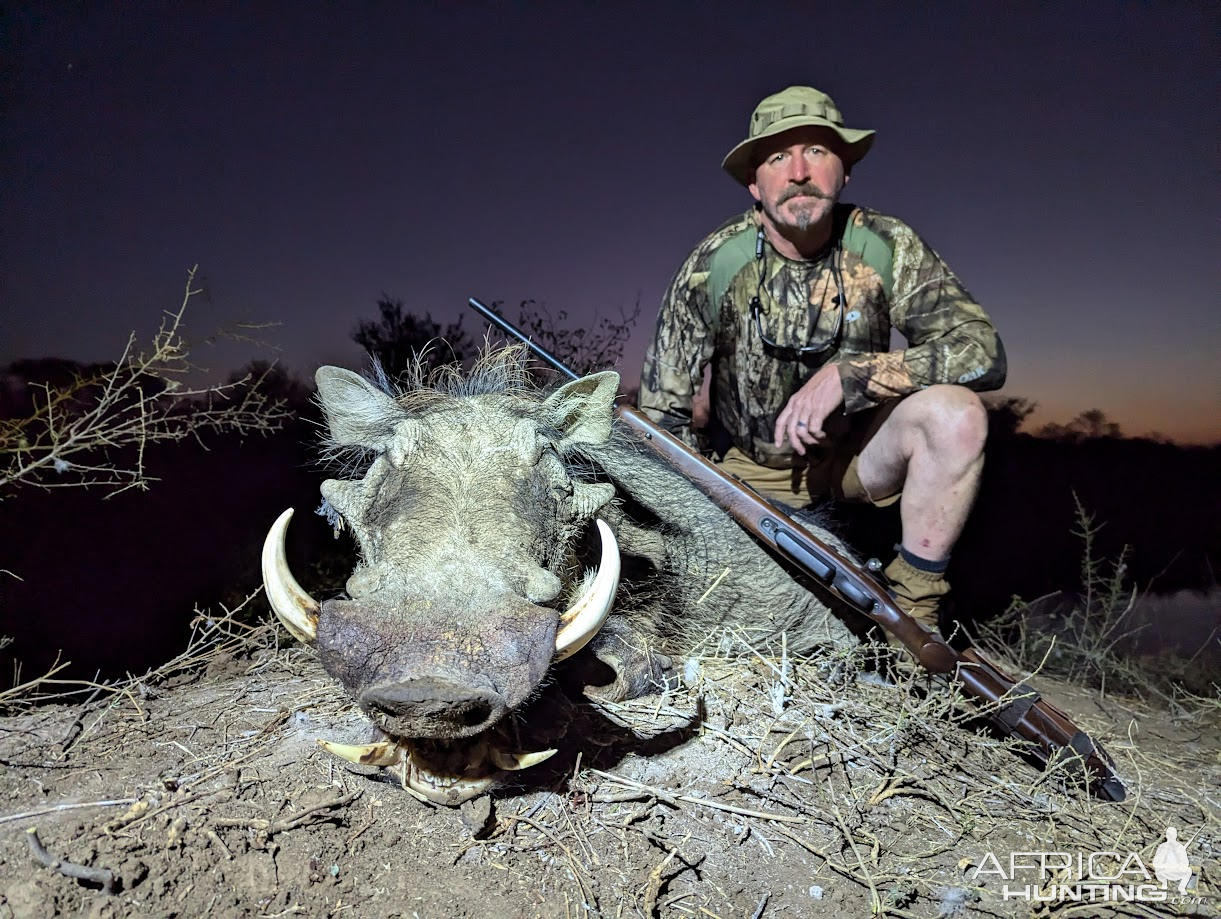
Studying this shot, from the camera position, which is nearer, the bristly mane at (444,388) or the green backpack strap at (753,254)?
the bristly mane at (444,388)

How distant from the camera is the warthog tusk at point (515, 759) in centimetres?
158

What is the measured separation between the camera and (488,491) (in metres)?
1.84

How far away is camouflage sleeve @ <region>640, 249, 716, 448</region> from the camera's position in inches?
138

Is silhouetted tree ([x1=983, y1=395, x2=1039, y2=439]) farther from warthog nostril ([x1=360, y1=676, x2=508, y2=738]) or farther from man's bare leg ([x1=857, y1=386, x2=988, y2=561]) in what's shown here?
warthog nostril ([x1=360, y1=676, x2=508, y2=738])

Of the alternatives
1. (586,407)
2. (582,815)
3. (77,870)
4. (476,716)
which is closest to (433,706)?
(476,716)

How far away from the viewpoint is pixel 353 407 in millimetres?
2402

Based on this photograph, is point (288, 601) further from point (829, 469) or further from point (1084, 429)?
point (1084, 429)

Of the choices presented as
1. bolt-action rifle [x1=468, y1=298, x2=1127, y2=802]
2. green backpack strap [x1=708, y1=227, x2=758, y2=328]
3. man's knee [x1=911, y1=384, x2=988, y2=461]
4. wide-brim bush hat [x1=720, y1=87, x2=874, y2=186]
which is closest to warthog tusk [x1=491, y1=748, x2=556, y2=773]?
bolt-action rifle [x1=468, y1=298, x2=1127, y2=802]

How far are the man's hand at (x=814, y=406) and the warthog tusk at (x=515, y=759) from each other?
5.93ft

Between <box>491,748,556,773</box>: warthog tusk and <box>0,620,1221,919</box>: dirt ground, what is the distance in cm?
12

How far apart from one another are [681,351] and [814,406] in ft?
2.80

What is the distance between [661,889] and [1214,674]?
408cm

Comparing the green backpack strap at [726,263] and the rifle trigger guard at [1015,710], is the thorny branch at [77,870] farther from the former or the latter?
the green backpack strap at [726,263]

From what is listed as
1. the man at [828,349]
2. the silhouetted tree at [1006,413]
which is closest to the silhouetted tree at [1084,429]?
the silhouetted tree at [1006,413]
